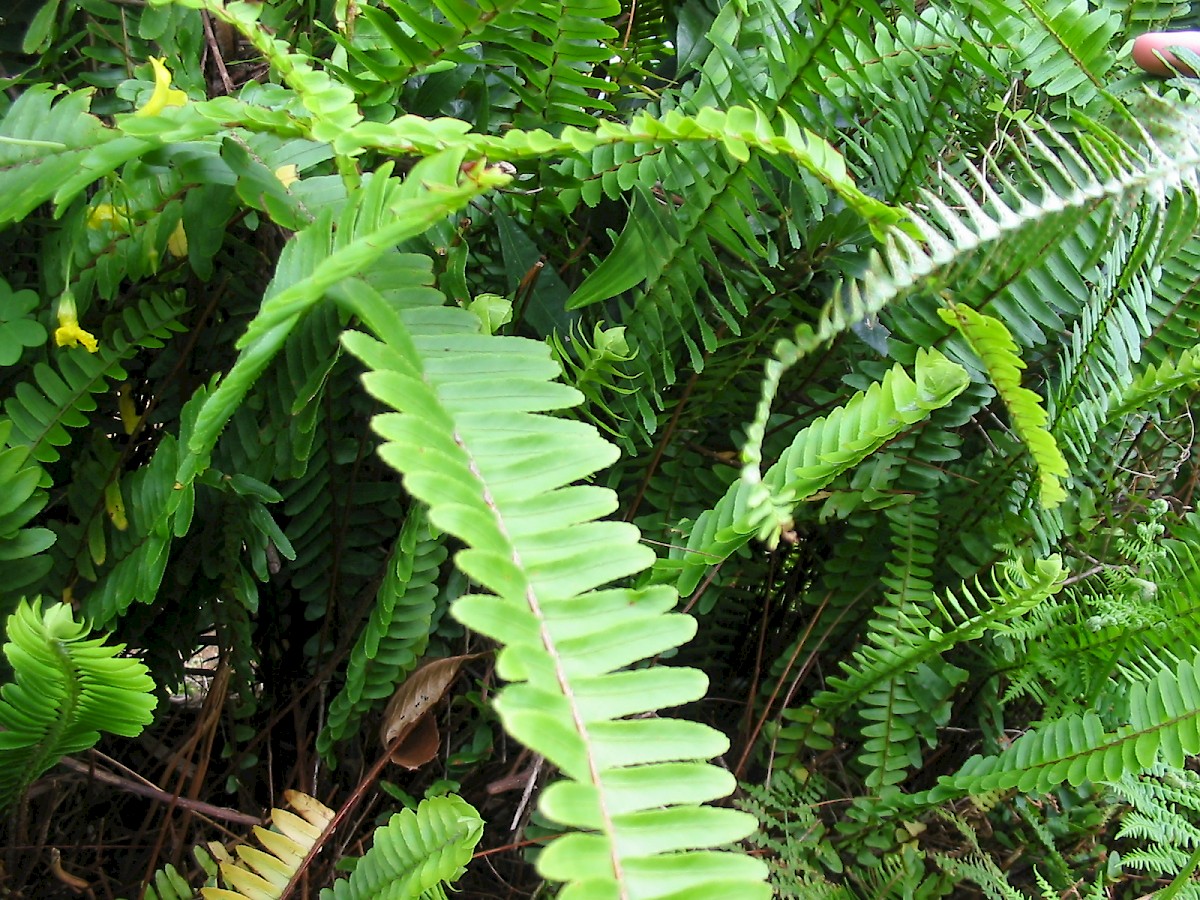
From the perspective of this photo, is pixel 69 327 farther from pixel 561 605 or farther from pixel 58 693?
pixel 561 605

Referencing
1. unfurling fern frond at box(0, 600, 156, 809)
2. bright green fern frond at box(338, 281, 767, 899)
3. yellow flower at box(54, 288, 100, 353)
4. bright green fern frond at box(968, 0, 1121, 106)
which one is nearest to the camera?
bright green fern frond at box(338, 281, 767, 899)

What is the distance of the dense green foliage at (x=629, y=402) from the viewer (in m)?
0.52

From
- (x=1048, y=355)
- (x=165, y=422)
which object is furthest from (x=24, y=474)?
(x=1048, y=355)

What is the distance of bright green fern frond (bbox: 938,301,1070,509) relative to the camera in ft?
1.85

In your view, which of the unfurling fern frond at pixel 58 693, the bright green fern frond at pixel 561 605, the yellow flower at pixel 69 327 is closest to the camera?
the bright green fern frond at pixel 561 605

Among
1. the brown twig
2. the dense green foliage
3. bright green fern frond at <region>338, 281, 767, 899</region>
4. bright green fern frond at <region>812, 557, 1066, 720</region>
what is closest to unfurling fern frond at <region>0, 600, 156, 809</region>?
the dense green foliage

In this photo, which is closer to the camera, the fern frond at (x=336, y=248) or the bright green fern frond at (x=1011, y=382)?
the fern frond at (x=336, y=248)

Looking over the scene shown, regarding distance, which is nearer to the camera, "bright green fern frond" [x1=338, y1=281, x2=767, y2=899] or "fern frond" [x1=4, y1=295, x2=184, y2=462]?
"bright green fern frond" [x1=338, y1=281, x2=767, y2=899]

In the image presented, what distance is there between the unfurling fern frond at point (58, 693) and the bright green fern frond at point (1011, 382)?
0.55 metres

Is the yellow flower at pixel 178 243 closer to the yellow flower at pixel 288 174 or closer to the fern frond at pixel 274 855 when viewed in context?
the yellow flower at pixel 288 174

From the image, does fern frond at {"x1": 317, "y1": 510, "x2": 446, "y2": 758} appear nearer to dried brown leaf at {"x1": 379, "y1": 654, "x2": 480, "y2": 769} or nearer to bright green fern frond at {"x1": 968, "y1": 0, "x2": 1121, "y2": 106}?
dried brown leaf at {"x1": 379, "y1": 654, "x2": 480, "y2": 769}

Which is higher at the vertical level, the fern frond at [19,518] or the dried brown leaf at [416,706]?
the fern frond at [19,518]

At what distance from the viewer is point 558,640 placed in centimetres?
40

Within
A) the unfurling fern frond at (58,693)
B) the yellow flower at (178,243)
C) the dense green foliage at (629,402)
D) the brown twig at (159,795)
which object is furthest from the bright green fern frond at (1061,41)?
the brown twig at (159,795)
